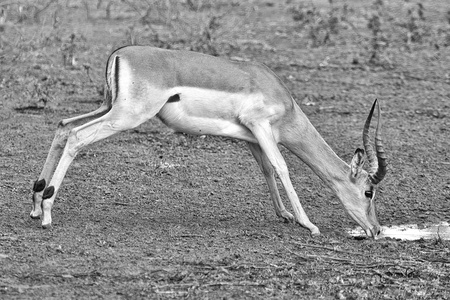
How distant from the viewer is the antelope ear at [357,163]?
6715 millimetres

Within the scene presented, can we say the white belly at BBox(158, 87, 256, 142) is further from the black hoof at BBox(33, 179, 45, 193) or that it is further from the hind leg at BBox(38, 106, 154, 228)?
the black hoof at BBox(33, 179, 45, 193)

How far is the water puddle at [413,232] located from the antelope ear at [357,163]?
438mm

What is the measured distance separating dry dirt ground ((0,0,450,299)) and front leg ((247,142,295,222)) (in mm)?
104

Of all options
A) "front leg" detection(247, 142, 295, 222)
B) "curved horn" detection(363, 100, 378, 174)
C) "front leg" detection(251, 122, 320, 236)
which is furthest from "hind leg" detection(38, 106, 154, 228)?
"curved horn" detection(363, 100, 378, 174)

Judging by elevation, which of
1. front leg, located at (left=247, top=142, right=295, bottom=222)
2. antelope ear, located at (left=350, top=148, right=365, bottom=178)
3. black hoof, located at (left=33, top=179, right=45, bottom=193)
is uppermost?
black hoof, located at (left=33, top=179, right=45, bottom=193)

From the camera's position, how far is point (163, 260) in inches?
223

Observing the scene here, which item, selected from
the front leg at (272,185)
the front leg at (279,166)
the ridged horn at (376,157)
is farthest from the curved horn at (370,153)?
the front leg at (272,185)

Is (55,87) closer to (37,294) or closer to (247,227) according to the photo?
(247,227)

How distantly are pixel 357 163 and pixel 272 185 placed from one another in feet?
2.18

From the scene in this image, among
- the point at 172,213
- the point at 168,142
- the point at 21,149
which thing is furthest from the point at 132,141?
the point at 172,213

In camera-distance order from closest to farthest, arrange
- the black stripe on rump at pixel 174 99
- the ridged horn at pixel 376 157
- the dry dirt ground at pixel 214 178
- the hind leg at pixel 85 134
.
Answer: the dry dirt ground at pixel 214 178, the hind leg at pixel 85 134, the ridged horn at pixel 376 157, the black stripe on rump at pixel 174 99

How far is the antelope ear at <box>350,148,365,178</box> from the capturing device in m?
6.71

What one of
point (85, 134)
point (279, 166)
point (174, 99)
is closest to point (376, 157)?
point (279, 166)

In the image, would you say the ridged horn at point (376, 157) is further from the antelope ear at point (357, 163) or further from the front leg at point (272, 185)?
the front leg at point (272, 185)
